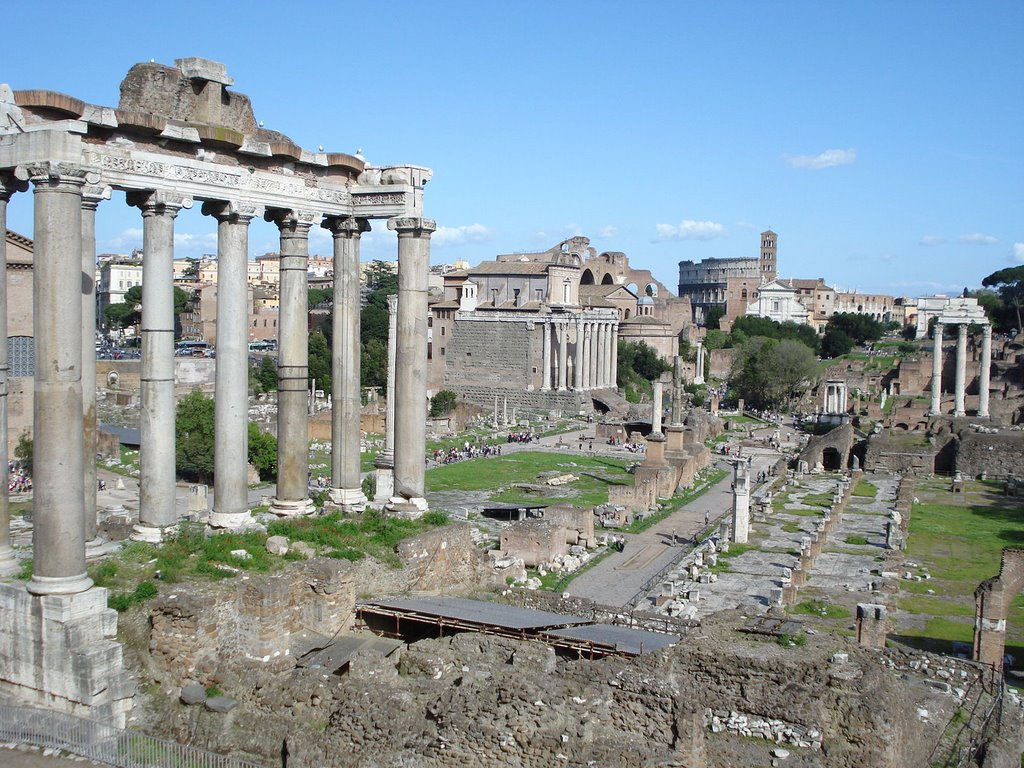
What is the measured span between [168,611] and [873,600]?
16.2m

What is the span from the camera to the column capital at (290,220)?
591 inches

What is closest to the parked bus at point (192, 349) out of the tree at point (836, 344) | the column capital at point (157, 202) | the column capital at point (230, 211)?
the tree at point (836, 344)

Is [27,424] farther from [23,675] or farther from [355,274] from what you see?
[23,675]

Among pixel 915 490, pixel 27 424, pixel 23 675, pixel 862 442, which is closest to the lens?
pixel 23 675

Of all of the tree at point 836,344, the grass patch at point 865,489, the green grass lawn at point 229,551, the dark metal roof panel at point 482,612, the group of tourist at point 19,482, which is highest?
the tree at point 836,344

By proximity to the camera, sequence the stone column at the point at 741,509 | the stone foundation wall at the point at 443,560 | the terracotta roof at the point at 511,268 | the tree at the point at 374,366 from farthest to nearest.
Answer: the terracotta roof at the point at 511,268 < the tree at the point at 374,366 < the stone column at the point at 741,509 < the stone foundation wall at the point at 443,560

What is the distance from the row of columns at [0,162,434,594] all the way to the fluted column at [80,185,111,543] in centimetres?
2

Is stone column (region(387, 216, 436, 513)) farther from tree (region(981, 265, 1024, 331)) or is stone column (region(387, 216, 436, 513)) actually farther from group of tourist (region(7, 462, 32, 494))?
tree (region(981, 265, 1024, 331))

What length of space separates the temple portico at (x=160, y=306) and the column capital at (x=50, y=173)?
2cm

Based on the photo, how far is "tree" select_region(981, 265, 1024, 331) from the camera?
104m

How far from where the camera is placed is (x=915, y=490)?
140ft

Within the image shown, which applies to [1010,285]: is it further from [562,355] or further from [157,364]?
[157,364]

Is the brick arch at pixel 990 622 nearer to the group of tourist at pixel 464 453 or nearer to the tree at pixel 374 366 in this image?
the group of tourist at pixel 464 453

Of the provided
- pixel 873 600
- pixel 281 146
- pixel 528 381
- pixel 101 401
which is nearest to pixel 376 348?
pixel 528 381
